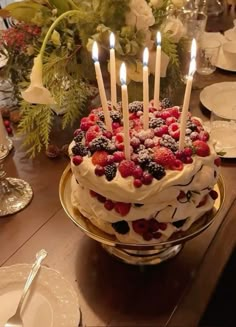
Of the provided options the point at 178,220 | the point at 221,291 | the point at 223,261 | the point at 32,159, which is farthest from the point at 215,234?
the point at 221,291

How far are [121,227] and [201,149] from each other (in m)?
0.20

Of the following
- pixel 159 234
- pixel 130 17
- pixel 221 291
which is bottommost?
pixel 221 291

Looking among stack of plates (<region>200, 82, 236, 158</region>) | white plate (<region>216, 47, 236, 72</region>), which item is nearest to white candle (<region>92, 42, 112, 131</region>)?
stack of plates (<region>200, 82, 236, 158</region>)

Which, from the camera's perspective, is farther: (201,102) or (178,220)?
(201,102)

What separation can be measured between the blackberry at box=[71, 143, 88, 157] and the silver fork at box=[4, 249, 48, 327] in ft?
0.71

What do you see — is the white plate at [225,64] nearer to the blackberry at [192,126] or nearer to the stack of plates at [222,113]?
the stack of plates at [222,113]

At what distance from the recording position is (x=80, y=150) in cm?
80

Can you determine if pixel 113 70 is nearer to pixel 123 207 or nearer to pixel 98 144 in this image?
pixel 98 144

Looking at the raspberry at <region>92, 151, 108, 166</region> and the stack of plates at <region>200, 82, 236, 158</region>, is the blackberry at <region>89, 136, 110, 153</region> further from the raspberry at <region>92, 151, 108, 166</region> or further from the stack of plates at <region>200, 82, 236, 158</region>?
the stack of plates at <region>200, 82, 236, 158</region>

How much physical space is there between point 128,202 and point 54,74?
50 centimetres

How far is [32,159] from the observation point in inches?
45.9

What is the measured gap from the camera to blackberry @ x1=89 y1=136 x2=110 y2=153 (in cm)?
77

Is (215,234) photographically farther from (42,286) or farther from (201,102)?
(201,102)

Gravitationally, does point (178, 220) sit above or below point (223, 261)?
above
